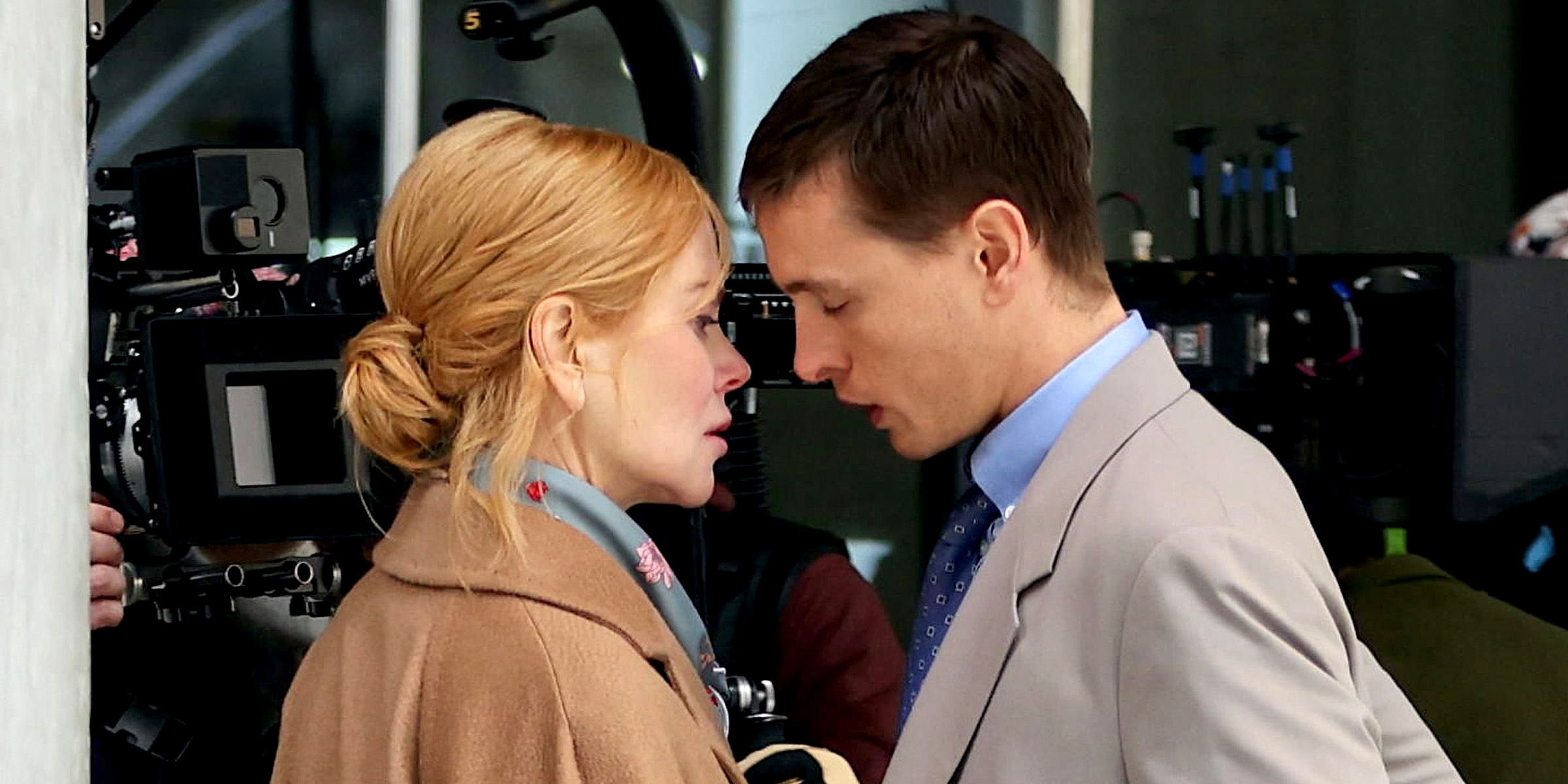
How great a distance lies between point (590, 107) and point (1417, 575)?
8.46ft

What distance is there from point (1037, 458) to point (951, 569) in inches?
7.0

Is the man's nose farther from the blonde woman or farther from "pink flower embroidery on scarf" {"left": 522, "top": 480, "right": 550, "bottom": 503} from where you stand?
"pink flower embroidery on scarf" {"left": 522, "top": 480, "right": 550, "bottom": 503}

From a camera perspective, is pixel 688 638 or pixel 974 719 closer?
pixel 974 719

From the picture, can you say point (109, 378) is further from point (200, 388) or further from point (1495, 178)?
point (1495, 178)

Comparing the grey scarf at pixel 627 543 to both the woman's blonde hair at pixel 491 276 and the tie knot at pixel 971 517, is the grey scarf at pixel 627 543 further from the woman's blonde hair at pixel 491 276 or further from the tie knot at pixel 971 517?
the tie knot at pixel 971 517

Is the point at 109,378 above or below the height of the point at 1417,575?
above

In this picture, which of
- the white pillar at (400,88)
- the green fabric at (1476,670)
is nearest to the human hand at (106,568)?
the green fabric at (1476,670)

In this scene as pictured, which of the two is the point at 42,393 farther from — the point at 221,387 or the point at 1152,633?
the point at 221,387

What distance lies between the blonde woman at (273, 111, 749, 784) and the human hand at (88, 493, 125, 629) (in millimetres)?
760

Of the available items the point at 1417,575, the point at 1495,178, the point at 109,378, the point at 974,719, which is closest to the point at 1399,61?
the point at 1495,178

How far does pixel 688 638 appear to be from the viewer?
150 centimetres

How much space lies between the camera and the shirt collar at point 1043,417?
1240 mm

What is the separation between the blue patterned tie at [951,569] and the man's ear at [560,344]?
0.97ft

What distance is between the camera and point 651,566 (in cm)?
144
